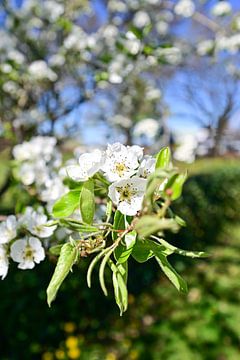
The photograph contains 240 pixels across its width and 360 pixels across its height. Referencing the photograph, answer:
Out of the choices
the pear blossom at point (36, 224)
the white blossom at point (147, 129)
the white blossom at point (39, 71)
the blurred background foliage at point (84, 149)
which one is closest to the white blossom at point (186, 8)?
the blurred background foliage at point (84, 149)

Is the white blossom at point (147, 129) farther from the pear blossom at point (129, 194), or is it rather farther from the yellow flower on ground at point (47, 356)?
the pear blossom at point (129, 194)

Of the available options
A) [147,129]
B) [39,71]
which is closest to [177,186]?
[39,71]

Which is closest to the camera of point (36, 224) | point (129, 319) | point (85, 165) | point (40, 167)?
point (85, 165)

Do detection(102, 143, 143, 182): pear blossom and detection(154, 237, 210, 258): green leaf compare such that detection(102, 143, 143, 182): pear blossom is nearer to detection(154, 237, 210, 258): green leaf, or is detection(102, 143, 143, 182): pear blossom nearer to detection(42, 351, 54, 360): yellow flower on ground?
detection(154, 237, 210, 258): green leaf

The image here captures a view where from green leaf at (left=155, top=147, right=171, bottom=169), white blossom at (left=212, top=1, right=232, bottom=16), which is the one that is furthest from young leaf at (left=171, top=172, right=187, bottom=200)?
white blossom at (left=212, top=1, right=232, bottom=16)

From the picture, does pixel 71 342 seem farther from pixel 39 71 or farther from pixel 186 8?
pixel 186 8

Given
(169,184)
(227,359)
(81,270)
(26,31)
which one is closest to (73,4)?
(26,31)

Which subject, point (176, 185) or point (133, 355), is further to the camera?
point (133, 355)
